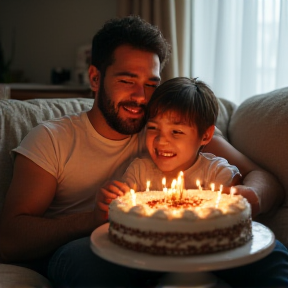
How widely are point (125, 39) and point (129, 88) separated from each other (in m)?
0.23

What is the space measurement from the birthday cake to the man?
29 centimetres

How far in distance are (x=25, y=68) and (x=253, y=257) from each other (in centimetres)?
393

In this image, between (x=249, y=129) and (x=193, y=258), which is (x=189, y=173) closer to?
(x=249, y=129)

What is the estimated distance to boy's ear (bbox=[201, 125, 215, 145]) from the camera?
2096 mm

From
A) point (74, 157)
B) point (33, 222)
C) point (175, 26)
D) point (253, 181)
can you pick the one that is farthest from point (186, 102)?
point (175, 26)

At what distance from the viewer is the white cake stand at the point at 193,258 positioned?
4.26ft

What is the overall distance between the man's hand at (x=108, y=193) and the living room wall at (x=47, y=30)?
3037 millimetres

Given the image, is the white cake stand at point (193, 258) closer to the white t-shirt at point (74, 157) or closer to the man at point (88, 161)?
the man at point (88, 161)

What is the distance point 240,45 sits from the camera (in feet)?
11.8

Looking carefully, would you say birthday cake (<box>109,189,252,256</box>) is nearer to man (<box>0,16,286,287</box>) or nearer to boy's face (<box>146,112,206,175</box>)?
man (<box>0,16,286,287</box>)

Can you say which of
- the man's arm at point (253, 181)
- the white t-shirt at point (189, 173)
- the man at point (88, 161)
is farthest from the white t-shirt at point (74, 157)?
Answer: the man's arm at point (253, 181)

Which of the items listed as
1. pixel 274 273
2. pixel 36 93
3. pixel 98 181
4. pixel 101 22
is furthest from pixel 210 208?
pixel 101 22

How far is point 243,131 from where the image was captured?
7.99ft

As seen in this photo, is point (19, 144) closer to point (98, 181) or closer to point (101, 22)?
point (98, 181)
